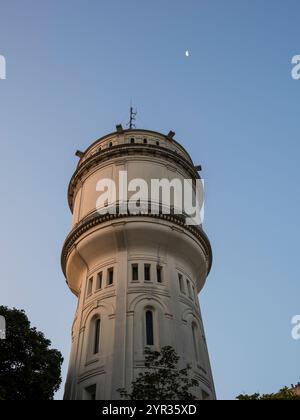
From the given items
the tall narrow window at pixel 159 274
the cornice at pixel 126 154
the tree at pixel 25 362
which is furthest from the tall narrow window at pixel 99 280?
the cornice at pixel 126 154

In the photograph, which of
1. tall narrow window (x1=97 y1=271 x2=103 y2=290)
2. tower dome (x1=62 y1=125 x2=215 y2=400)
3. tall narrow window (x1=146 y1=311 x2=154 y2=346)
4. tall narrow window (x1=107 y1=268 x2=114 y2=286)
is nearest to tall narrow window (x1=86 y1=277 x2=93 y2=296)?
tower dome (x1=62 y1=125 x2=215 y2=400)

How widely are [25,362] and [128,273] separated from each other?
9133mm

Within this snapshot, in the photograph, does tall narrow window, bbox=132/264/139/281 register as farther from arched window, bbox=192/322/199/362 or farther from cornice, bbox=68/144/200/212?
cornice, bbox=68/144/200/212

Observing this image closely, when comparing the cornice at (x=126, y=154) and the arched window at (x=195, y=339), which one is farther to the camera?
the cornice at (x=126, y=154)

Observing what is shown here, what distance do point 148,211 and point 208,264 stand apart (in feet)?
22.1

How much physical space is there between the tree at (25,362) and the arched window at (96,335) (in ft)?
11.7

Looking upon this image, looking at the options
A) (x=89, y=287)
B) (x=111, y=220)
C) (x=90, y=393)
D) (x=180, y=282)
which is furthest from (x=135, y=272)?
(x=90, y=393)

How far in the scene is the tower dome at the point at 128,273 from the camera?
2836 centimetres

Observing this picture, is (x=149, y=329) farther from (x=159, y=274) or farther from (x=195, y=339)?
(x=159, y=274)

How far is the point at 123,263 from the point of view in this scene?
3200 centimetres

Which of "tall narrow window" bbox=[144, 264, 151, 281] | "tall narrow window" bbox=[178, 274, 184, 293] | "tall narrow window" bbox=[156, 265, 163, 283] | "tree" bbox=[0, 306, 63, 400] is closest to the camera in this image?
"tree" bbox=[0, 306, 63, 400]

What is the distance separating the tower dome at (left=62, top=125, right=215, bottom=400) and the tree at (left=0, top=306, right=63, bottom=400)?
3.21 m

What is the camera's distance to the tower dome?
93.0 ft

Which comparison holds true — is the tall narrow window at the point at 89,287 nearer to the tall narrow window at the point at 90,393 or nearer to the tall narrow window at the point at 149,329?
the tall narrow window at the point at 149,329
